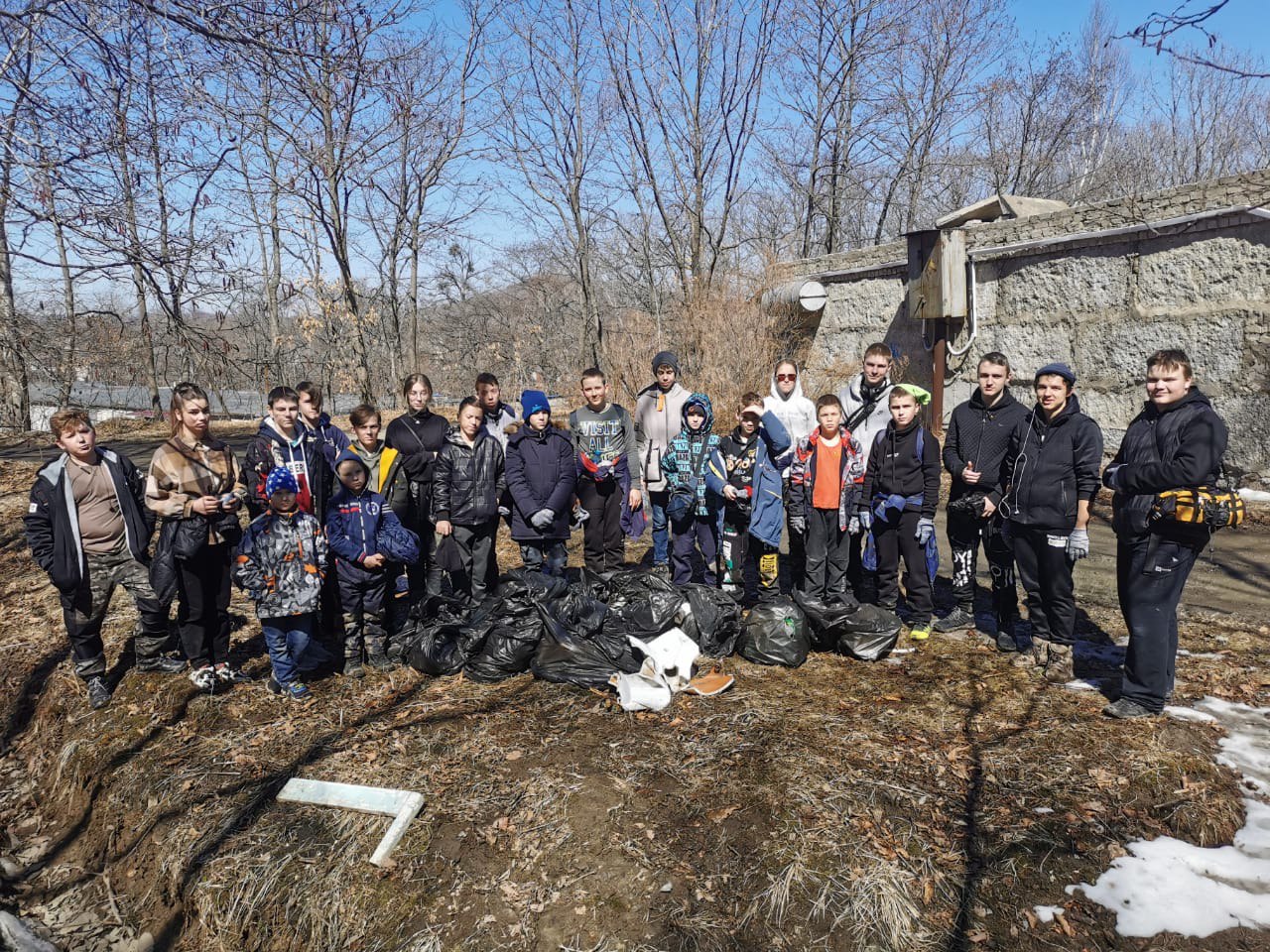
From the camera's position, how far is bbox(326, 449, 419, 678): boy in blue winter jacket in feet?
15.1

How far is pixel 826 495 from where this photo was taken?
5.34 meters

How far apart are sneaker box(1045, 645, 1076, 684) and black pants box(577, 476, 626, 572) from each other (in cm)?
300

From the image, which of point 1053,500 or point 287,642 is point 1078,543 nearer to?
point 1053,500

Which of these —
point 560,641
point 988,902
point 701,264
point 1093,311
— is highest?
point 701,264

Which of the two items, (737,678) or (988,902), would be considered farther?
(737,678)

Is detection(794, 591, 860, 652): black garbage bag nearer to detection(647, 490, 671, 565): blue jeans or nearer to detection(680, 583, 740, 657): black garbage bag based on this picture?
detection(680, 583, 740, 657): black garbage bag

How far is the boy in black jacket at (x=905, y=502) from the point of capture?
498cm

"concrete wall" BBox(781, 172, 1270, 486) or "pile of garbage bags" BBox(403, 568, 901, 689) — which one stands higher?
"concrete wall" BBox(781, 172, 1270, 486)

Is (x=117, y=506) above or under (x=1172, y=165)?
under

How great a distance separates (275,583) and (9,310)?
3.70 meters

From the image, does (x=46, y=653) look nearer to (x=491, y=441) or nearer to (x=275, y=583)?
(x=275, y=583)

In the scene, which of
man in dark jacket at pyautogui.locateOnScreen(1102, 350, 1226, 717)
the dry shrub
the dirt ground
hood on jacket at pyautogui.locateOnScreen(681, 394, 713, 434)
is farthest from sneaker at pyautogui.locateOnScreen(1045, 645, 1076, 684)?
the dry shrub

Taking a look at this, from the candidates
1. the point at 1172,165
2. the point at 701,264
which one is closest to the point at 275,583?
the point at 701,264

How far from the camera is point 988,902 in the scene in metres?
2.87
